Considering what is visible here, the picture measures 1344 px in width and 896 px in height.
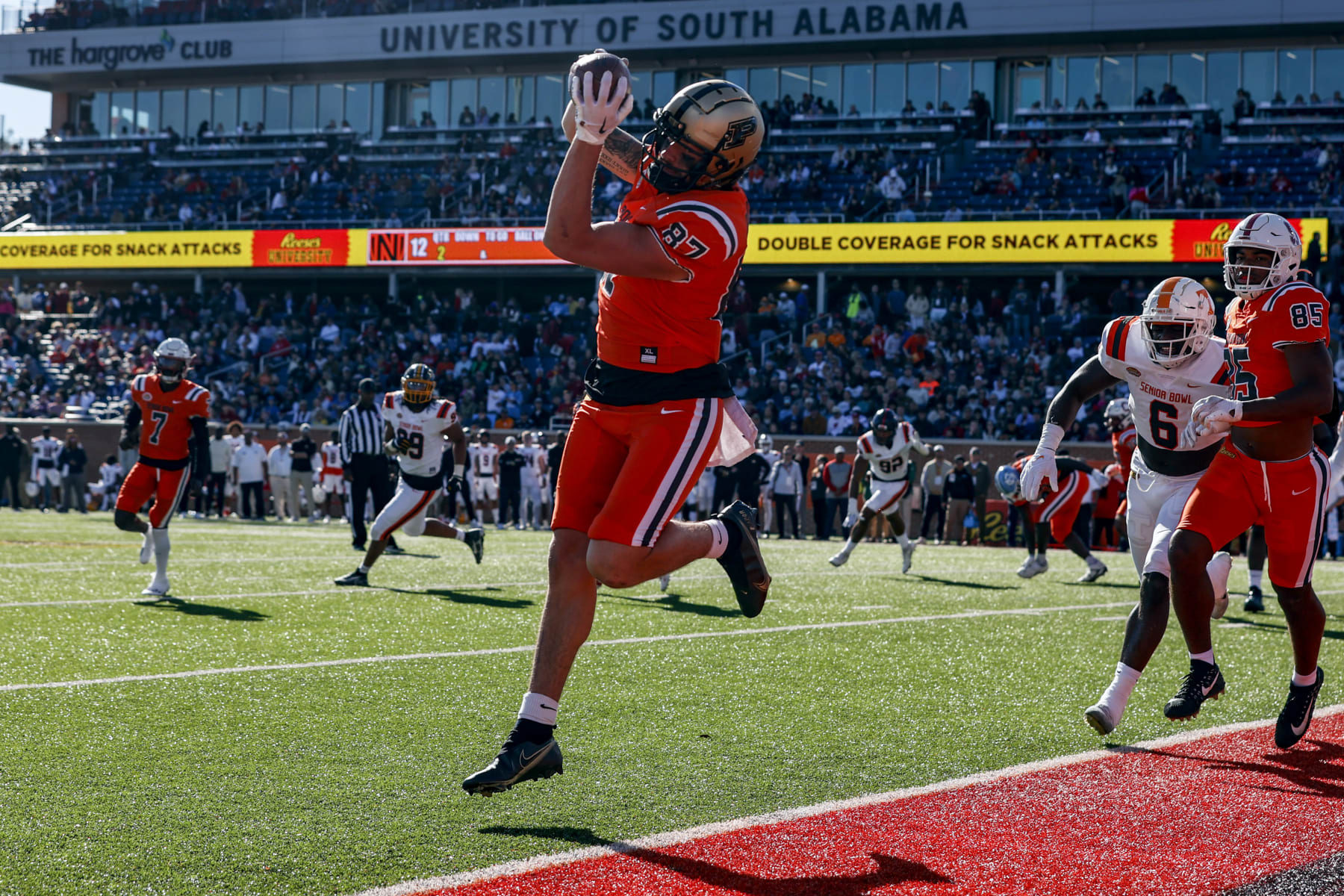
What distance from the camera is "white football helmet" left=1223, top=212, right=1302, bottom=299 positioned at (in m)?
5.26

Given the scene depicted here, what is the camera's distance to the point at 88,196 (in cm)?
4025

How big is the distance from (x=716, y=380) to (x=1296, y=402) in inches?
87.2

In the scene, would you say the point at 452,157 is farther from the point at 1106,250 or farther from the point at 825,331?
the point at 1106,250

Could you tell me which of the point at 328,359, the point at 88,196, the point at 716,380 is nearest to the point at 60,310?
the point at 88,196

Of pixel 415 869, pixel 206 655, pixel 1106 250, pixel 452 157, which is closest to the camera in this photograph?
pixel 415 869

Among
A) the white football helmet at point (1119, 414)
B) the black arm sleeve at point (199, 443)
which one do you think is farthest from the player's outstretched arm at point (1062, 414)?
the black arm sleeve at point (199, 443)

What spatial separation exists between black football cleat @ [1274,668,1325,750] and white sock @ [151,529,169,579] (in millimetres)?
7569

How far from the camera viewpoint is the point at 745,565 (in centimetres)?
471

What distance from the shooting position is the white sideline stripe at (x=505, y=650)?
600cm

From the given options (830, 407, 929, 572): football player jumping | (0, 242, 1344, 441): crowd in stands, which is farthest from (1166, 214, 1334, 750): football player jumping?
(0, 242, 1344, 441): crowd in stands

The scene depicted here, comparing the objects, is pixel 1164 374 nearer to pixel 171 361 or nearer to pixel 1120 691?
pixel 1120 691

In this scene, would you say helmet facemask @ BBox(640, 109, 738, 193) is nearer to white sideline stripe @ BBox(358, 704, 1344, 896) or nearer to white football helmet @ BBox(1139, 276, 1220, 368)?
white sideline stripe @ BBox(358, 704, 1344, 896)

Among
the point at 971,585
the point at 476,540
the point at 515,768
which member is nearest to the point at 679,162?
the point at 515,768

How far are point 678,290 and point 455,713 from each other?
2175 millimetres
